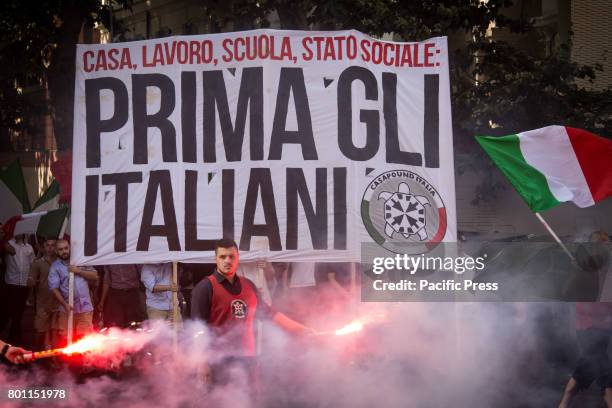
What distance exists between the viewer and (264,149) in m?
8.11

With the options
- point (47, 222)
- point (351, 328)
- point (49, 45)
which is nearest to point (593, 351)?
point (351, 328)

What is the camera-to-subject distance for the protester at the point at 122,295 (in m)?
9.64

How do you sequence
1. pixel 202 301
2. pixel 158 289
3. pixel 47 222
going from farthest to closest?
pixel 47 222 < pixel 158 289 < pixel 202 301

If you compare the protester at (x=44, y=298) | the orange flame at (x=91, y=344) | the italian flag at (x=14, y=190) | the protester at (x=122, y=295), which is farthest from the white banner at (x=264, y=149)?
the italian flag at (x=14, y=190)

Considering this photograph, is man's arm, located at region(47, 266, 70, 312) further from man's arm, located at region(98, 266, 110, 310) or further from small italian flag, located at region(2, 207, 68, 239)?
small italian flag, located at region(2, 207, 68, 239)

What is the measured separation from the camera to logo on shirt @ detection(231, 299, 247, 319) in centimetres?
715

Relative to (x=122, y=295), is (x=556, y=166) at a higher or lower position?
higher

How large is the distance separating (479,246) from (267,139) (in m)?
3.21

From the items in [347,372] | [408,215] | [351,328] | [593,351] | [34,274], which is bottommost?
[347,372]

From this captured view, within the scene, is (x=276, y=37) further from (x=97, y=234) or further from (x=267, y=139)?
(x=97, y=234)

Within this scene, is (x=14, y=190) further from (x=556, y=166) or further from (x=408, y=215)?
(x=556, y=166)

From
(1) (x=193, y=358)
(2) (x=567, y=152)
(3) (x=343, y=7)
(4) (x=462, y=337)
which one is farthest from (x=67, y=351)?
(3) (x=343, y=7)

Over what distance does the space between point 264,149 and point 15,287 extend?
518 cm

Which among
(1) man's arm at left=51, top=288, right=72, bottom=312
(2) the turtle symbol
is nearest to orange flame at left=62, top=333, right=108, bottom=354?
(1) man's arm at left=51, top=288, right=72, bottom=312
